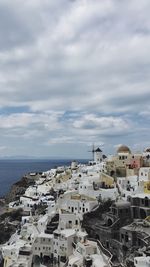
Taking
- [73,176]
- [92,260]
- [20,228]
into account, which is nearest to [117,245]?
[92,260]

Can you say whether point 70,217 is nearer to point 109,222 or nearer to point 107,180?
point 109,222

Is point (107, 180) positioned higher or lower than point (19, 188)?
higher

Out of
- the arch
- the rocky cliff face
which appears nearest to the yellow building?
the arch

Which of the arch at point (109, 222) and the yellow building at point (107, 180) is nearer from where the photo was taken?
the arch at point (109, 222)

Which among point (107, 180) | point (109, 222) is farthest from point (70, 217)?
point (107, 180)

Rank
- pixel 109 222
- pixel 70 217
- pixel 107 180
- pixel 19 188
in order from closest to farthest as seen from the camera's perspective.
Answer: pixel 109 222, pixel 70 217, pixel 107 180, pixel 19 188

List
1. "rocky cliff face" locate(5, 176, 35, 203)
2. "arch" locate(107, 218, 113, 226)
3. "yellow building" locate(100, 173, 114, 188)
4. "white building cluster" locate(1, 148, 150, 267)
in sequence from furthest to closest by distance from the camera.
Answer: "rocky cliff face" locate(5, 176, 35, 203) → "yellow building" locate(100, 173, 114, 188) → "arch" locate(107, 218, 113, 226) → "white building cluster" locate(1, 148, 150, 267)

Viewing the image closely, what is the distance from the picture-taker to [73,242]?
4691cm

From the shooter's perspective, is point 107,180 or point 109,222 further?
point 107,180

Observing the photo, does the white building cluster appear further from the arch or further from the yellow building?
the arch

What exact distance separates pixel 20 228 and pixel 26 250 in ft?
33.0

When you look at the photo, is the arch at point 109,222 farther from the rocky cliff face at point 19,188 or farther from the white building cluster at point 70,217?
the rocky cliff face at point 19,188

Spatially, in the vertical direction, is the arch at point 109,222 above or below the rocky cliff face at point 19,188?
below

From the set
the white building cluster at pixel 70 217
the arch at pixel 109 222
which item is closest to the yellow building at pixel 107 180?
the white building cluster at pixel 70 217
